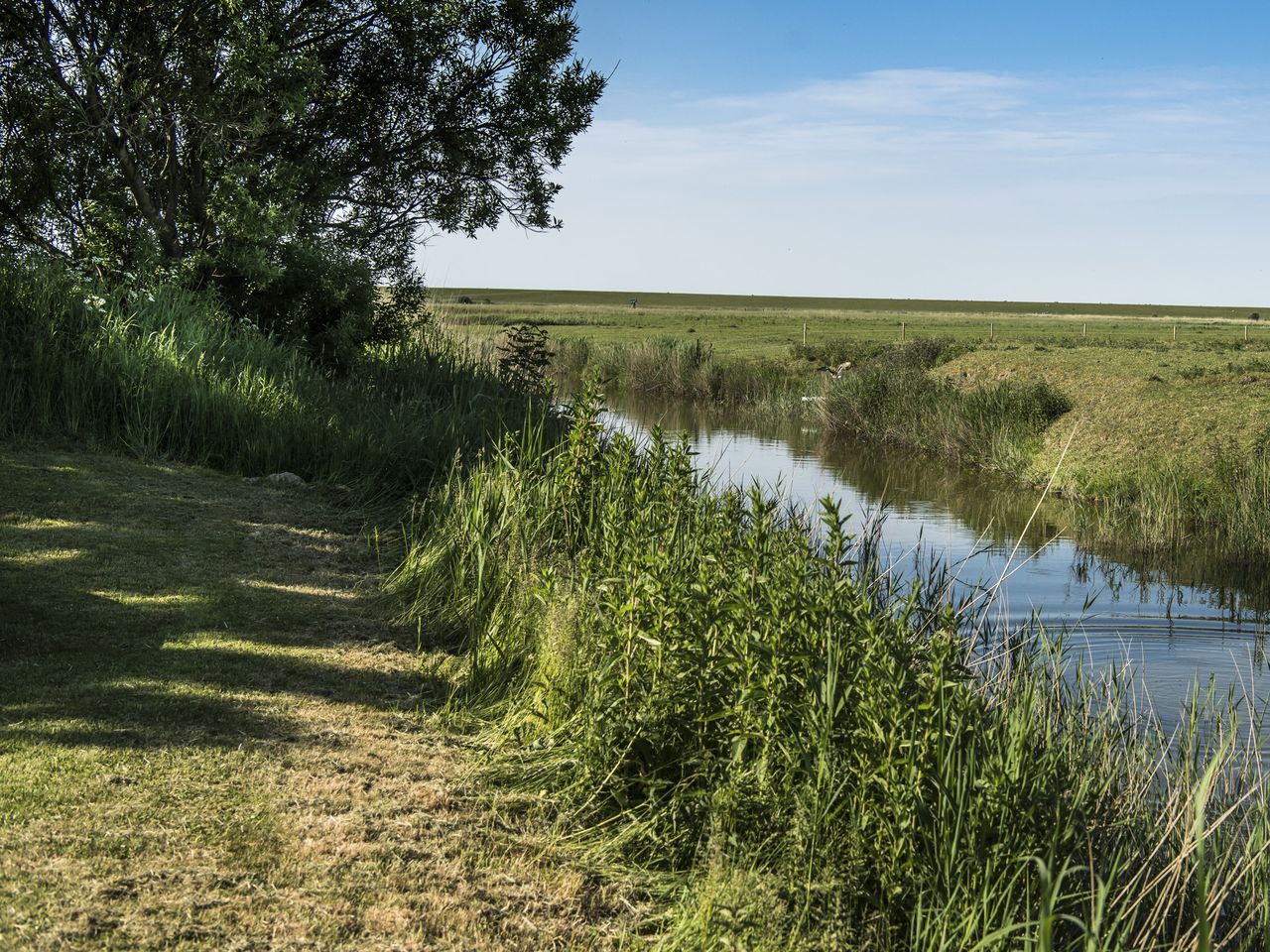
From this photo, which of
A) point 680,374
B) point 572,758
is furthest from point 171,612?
point 680,374

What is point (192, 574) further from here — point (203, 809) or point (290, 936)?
point (290, 936)

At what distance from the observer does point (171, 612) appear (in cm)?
608

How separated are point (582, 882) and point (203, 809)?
1354 mm

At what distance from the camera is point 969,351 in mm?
30375

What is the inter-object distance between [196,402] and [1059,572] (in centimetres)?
961

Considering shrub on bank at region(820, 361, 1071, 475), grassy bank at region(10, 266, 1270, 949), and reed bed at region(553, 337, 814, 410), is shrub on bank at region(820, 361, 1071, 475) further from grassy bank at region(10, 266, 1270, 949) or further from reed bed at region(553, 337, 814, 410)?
grassy bank at region(10, 266, 1270, 949)

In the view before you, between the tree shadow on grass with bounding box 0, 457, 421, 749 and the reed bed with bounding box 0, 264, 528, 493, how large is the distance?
0.92m

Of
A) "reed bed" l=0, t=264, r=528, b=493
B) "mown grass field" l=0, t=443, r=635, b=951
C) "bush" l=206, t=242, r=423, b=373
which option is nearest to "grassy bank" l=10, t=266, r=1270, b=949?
"mown grass field" l=0, t=443, r=635, b=951

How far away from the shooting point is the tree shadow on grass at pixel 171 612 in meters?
4.81

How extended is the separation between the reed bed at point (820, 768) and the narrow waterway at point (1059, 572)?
91 centimetres

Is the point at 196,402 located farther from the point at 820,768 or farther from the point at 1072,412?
the point at 1072,412

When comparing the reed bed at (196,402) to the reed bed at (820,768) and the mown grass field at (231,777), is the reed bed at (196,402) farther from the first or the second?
the reed bed at (820,768)

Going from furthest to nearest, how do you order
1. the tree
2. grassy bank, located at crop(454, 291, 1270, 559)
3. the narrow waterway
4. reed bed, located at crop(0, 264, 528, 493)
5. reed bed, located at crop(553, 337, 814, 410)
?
reed bed, located at crop(553, 337, 814, 410) → grassy bank, located at crop(454, 291, 1270, 559) → the tree → reed bed, located at crop(0, 264, 528, 493) → the narrow waterway

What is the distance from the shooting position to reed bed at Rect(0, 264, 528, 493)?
9766mm
